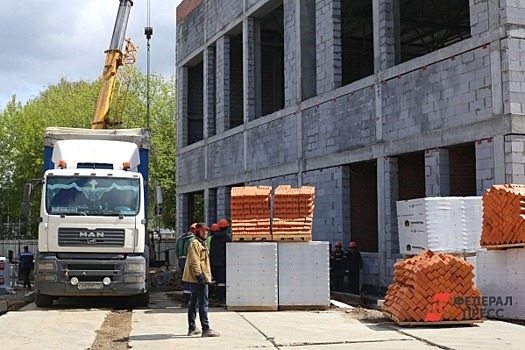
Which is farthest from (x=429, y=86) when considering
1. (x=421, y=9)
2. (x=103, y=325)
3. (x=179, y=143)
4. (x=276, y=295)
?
(x=179, y=143)

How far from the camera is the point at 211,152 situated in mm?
27859

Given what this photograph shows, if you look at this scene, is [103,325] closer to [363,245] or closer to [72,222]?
[72,222]

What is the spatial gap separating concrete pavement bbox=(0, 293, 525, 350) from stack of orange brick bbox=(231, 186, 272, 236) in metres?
1.63

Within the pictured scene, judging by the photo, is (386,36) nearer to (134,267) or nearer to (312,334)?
(134,267)

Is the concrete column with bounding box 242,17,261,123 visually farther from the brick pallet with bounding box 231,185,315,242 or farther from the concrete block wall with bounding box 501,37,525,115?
the concrete block wall with bounding box 501,37,525,115

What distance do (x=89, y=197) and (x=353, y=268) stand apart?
693 cm

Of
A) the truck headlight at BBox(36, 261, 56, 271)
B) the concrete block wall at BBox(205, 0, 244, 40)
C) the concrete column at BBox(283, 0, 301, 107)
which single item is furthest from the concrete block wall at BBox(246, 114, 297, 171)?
the truck headlight at BBox(36, 261, 56, 271)

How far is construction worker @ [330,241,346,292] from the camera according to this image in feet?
57.9

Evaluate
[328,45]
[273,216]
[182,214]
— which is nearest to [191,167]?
[182,214]

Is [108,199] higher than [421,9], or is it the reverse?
[421,9]

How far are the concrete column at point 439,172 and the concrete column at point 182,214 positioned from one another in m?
18.0

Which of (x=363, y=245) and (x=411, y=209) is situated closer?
(x=411, y=209)

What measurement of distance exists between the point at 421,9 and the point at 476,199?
47.4 ft

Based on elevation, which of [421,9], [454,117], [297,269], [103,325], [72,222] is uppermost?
[421,9]
